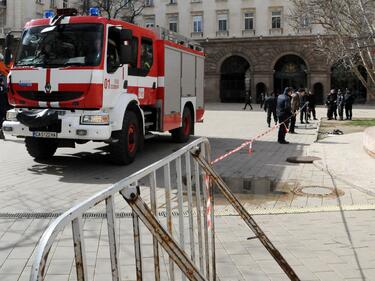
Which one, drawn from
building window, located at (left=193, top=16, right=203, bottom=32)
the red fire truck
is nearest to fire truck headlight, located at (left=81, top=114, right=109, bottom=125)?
the red fire truck

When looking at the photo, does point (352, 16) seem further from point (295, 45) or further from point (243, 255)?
point (295, 45)

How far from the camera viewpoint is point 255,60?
170ft

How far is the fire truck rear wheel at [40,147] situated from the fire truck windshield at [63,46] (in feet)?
5.78

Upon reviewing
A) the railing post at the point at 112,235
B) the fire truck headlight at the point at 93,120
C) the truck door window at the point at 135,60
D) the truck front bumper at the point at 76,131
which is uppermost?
the truck door window at the point at 135,60

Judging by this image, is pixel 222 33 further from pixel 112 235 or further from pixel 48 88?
pixel 112 235

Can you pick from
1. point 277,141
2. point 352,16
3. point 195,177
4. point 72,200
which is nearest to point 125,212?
point 72,200

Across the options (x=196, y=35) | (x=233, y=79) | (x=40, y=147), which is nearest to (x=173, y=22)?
(x=196, y=35)

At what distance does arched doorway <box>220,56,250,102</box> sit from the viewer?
5372 cm

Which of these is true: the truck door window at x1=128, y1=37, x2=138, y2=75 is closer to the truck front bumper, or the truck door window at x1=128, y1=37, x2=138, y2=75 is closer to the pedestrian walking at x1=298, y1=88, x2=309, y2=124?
the truck front bumper

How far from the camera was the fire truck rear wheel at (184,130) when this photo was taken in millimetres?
14773

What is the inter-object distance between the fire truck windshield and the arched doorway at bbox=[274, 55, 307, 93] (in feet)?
144

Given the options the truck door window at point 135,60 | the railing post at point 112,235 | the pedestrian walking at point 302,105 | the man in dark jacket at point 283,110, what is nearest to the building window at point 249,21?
the pedestrian walking at point 302,105

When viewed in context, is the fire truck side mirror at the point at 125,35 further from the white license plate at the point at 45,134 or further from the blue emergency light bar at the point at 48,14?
the white license plate at the point at 45,134

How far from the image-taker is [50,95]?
9.87m
